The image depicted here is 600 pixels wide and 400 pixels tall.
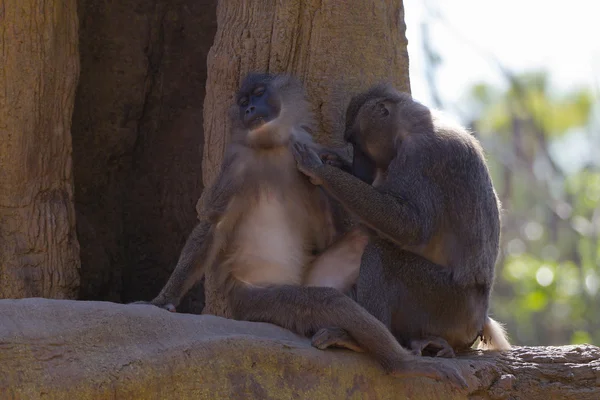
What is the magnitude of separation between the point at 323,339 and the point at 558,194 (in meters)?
15.9

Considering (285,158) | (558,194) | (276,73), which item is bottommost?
(558,194)

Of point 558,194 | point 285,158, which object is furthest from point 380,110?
point 558,194

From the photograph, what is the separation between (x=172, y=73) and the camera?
8.13 metres

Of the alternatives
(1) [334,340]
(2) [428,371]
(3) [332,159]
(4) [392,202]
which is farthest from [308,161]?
(2) [428,371]

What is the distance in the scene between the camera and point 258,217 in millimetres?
5812

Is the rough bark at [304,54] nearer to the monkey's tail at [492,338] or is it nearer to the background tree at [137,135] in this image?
the background tree at [137,135]

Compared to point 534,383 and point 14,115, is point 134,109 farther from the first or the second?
point 534,383

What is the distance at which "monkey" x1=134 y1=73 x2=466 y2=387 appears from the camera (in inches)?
225

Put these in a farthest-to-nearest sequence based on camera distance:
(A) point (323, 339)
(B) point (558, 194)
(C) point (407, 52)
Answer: (B) point (558, 194) < (C) point (407, 52) < (A) point (323, 339)

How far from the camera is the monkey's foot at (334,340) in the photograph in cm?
496

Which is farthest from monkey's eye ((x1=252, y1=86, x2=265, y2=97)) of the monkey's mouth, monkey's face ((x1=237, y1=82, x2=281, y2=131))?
the monkey's mouth

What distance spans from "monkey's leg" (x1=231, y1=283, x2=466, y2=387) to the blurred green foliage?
1140 cm

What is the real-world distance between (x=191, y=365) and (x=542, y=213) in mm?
17742

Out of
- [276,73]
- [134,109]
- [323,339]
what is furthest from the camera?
[134,109]
